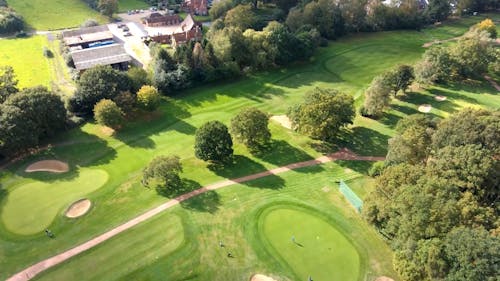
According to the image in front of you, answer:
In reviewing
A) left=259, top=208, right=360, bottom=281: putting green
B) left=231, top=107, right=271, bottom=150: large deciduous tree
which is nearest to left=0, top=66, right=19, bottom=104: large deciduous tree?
left=231, top=107, right=271, bottom=150: large deciduous tree

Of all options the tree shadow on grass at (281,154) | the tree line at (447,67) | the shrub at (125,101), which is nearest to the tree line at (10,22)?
the shrub at (125,101)

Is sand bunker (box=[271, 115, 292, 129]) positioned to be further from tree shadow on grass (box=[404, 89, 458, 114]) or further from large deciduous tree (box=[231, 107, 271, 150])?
tree shadow on grass (box=[404, 89, 458, 114])

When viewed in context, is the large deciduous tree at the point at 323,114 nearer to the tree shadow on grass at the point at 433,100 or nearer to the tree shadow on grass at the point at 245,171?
the tree shadow on grass at the point at 245,171

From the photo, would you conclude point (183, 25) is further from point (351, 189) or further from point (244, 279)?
point (244, 279)

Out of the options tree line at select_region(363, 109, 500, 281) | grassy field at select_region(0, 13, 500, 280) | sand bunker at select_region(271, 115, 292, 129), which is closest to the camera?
tree line at select_region(363, 109, 500, 281)

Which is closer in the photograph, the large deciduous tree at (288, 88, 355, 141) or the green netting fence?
the green netting fence

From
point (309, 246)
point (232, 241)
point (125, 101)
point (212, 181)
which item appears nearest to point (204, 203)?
point (212, 181)
